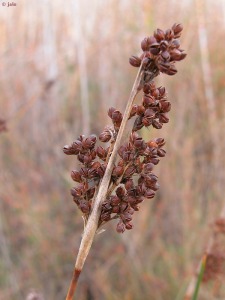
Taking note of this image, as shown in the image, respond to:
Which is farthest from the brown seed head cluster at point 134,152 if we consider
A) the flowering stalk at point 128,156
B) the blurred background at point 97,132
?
the blurred background at point 97,132

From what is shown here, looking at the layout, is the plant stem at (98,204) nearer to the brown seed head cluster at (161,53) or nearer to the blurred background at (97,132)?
the brown seed head cluster at (161,53)

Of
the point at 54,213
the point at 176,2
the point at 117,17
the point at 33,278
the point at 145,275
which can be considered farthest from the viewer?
the point at 117,17

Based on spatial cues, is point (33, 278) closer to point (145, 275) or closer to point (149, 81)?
point (145, 275)

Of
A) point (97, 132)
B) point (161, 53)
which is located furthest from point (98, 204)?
point (97, 132)

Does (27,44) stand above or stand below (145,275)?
above

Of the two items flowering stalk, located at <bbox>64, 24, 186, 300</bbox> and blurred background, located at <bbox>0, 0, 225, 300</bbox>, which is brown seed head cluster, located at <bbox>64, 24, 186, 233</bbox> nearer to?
flowering stalk, located at <bbox>64, 24, 186, 300</bbox>

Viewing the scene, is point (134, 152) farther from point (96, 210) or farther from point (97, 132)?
point (97, 132)

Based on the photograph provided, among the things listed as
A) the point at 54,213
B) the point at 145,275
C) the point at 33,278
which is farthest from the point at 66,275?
the point at 145,275
